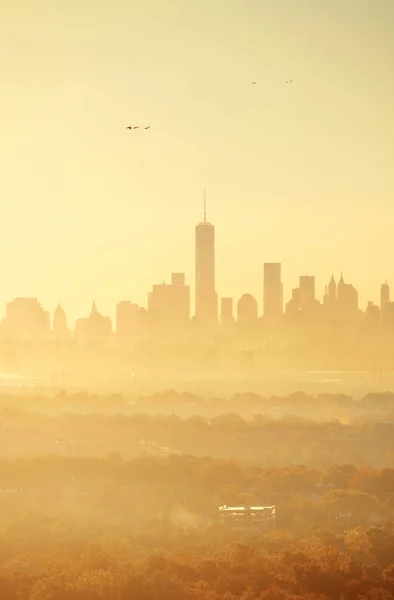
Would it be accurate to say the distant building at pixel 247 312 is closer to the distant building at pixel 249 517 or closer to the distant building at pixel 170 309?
the distant building at pixel 170 309

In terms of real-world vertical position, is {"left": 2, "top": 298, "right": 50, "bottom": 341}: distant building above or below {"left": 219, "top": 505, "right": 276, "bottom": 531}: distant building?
above

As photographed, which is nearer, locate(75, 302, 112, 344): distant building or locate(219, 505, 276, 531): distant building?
locate(219, 505, 276, 531): distant building

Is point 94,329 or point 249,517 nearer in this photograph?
point 249,517

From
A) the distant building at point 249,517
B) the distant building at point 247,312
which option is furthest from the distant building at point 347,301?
the distant building at point 249,517

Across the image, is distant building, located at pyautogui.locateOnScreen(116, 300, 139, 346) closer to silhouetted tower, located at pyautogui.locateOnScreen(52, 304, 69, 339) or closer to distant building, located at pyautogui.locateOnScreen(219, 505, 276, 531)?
silhouetted tower, located at pyautogui.locateOnScreen(52, 304, 69, 339)

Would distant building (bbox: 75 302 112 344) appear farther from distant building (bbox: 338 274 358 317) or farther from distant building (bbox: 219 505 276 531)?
distant building (bbox: 219 505 276 531)

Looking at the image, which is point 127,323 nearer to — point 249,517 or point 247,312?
point 247,312

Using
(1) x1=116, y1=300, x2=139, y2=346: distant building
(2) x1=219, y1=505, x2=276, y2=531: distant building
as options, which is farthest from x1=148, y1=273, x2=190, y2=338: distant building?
(2) x1=219, y1=505, x2=276, y2=531: distant building

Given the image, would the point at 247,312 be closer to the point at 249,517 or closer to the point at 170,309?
the point at 170,309

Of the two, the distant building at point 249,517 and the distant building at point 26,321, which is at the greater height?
the distant building at point 26,321

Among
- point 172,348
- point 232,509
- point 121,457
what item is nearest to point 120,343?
point 172,348

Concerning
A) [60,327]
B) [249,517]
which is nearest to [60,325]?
[60,327]
